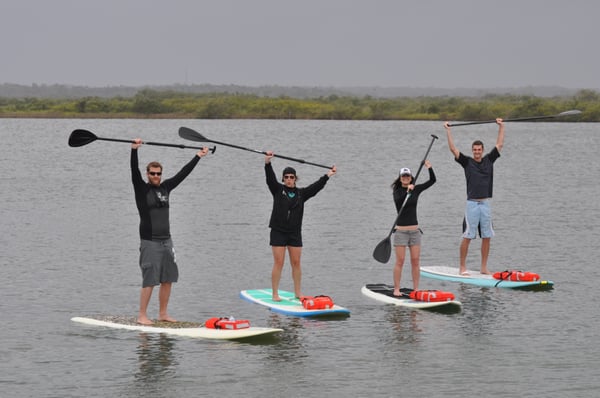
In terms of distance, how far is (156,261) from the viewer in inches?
572

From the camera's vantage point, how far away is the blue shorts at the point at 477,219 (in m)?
18.5

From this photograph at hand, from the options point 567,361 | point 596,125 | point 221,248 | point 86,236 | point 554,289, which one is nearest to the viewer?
point 567,361

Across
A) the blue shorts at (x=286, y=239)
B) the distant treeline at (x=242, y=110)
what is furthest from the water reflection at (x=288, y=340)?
the distant treeline at (x=242, y=110)

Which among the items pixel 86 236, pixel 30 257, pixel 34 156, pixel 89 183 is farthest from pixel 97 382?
pixel 34 156

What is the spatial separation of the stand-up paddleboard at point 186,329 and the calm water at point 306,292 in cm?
11

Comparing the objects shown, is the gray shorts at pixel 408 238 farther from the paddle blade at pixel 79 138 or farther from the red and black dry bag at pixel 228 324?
the paddle blade at pixel 79 138

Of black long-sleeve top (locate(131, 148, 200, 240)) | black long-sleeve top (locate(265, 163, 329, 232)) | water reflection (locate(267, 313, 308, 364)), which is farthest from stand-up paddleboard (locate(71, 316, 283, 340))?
black long-sleeve top (locate(265, 163, 329, 232))

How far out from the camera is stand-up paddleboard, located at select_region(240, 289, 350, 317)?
15.9 m

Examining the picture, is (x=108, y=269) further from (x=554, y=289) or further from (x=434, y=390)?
(x=434, y=390)

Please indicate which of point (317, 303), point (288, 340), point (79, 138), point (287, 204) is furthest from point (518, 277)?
point (79, 138)

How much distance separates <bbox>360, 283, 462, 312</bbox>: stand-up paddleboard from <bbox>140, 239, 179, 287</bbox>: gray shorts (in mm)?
3800

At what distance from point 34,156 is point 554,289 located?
45.1 meters

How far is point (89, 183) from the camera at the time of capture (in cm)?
4256

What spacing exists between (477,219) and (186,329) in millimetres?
5766
